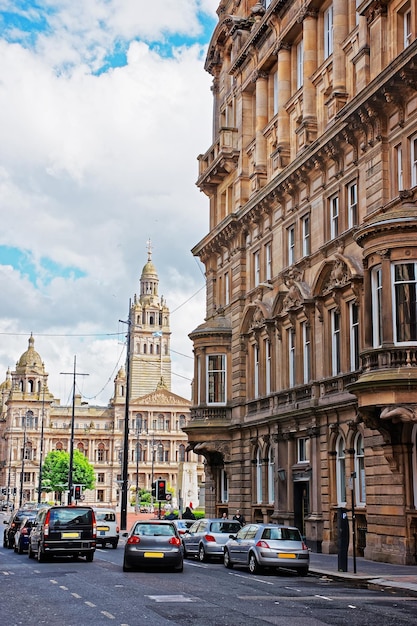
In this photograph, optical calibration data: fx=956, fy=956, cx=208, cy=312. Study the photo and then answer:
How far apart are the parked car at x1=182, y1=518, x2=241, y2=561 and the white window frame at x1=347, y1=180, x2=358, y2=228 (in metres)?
11.3

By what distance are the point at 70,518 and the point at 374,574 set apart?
32.3 ft

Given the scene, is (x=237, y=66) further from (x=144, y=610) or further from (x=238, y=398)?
(x=144, y=610)

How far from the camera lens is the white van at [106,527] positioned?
40.1 meters

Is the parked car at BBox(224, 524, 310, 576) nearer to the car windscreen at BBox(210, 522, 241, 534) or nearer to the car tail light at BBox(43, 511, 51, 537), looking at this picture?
the car windscreen at BBox(210, 522, 241, 534)

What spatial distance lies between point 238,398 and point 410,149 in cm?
1864

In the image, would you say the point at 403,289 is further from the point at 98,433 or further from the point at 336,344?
the point at 98,433

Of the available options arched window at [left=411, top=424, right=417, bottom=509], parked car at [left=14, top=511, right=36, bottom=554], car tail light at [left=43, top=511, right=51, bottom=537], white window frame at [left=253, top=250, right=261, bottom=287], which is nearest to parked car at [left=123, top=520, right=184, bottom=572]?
car tail light at [left=43, top=511, right=51, bottom=537]

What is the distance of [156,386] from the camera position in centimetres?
18812

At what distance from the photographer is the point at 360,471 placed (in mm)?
32406

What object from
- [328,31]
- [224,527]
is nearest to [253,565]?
[224,527]

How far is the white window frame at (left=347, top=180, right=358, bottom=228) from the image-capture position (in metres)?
33.7

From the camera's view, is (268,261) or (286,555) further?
(268,261)

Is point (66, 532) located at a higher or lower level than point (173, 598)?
higher

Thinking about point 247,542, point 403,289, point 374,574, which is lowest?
point 374,574
